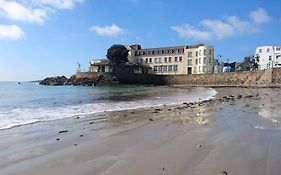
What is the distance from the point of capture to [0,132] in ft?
32.8

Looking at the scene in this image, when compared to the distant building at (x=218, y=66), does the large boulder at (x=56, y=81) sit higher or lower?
lower

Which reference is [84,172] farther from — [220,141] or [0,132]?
[0,132]

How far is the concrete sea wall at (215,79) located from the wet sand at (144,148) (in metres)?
44.3

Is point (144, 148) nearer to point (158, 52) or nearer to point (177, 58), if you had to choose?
point (177, 58)

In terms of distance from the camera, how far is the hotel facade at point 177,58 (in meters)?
91.2

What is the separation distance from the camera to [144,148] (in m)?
7.52

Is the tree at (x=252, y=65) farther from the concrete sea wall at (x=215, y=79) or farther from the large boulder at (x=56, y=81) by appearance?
Answer: the large boulder at (x=56, y=81)

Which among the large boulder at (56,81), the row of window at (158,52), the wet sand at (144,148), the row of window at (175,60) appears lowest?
the wet sand at (144,148)

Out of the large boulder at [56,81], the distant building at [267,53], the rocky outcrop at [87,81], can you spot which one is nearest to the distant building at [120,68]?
the rocky outcrop at [87,81]

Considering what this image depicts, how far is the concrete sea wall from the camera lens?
54.5m

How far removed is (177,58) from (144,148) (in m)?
94.1

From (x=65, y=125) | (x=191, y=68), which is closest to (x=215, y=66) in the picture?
(x=191, y=68)

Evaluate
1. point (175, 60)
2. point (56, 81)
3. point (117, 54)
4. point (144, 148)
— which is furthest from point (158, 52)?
point (144, 148)

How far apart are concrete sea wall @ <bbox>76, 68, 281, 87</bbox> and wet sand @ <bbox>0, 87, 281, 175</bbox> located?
4430 centimetres
